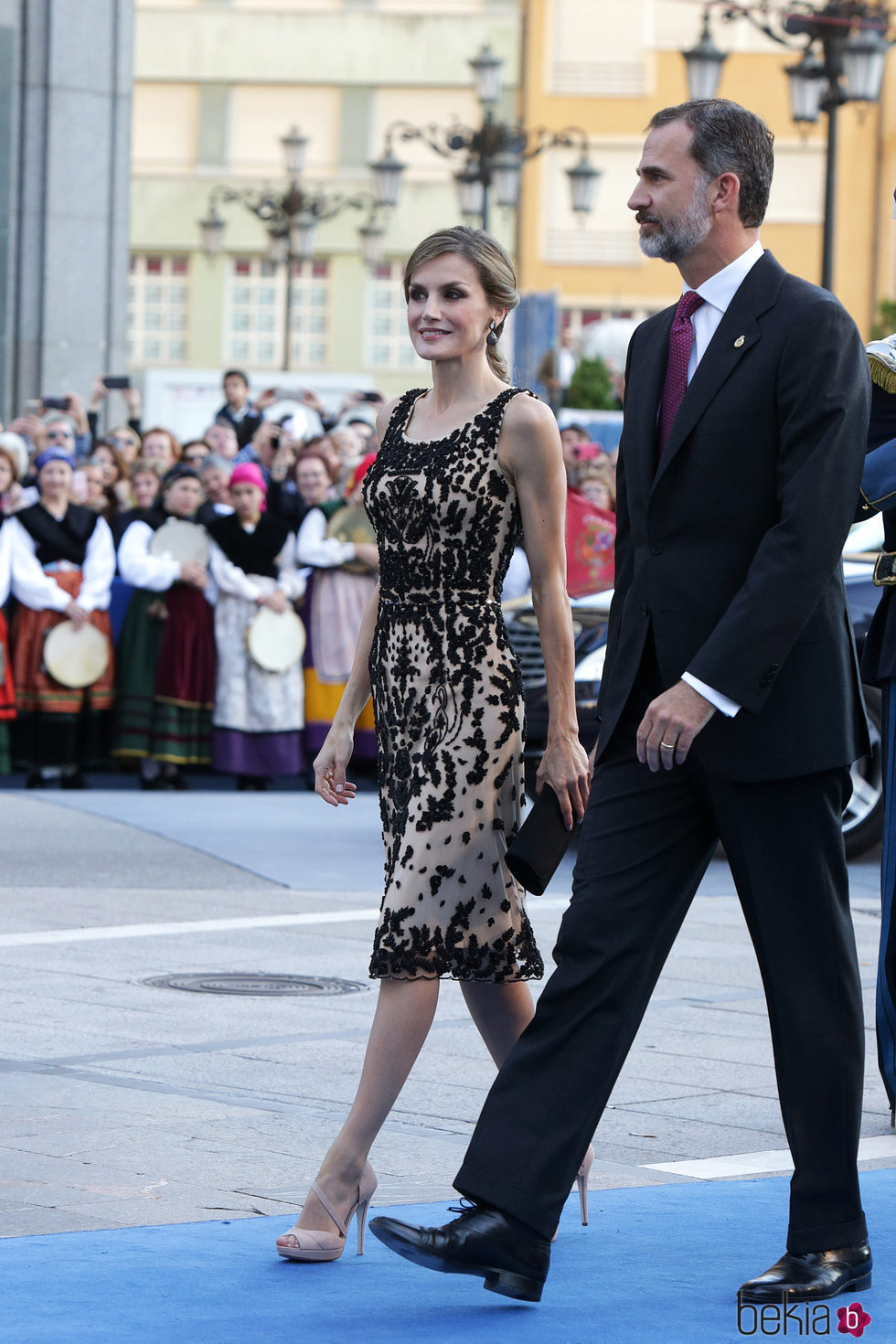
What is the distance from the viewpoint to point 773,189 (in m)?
61.8

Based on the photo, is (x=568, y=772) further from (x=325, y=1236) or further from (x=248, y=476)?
(x=248, y=476)

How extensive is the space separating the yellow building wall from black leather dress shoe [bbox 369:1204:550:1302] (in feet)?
189

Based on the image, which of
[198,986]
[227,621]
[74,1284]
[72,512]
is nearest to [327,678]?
[227,621]

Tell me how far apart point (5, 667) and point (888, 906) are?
30.8 feet

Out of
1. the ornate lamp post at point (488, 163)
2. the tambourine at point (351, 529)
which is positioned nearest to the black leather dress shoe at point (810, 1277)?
the tambourine at point (351, 529)

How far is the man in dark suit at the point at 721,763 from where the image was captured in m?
4.08

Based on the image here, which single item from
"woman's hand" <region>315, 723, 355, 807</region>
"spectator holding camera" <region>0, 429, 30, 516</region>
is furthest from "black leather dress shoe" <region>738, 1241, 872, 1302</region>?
"spectator holding camera" <region>0, 429, 30, 516</region>

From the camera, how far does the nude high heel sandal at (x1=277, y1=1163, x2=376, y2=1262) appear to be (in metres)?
4.37

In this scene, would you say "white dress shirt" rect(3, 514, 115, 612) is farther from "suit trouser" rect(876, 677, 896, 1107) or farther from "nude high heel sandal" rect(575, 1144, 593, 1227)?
"nude high heel sandal" rect(575, 1144, 593, 1227)

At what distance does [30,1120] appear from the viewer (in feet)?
18.7

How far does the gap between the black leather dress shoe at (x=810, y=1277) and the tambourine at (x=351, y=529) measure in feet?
34.3

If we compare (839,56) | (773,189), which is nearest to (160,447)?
(839,56)

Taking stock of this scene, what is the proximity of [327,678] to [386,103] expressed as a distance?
49367 mm

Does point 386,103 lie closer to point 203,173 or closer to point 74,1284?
point 203,173
